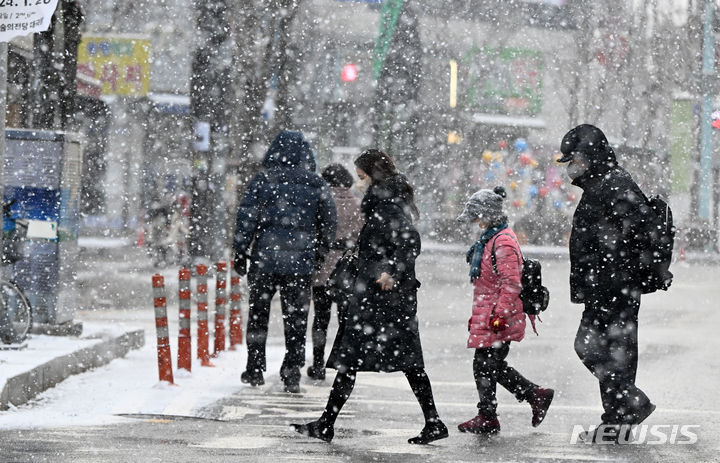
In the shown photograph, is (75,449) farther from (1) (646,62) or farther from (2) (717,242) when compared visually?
(1) (646,62)

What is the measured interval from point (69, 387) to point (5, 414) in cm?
163

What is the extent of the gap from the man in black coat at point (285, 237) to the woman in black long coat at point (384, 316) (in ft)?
7.40

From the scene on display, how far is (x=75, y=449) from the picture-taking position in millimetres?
6594

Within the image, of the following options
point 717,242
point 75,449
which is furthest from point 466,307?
point 717,242

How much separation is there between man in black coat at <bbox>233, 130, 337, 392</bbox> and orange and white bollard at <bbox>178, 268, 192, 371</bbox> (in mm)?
648

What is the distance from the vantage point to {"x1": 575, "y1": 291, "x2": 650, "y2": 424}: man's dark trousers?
7293 mm

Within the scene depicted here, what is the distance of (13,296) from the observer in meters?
11.1

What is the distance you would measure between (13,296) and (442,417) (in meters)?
4.40

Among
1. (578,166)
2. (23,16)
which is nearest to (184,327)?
(23,16)

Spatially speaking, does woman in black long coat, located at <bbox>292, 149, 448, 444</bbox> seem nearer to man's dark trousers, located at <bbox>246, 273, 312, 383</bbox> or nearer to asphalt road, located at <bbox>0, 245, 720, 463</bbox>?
asphalt road, located at <bbox>0, 245, 720, 463</bbox>

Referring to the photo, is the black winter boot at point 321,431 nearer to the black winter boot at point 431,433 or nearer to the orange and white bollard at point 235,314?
the black winter boot at point 431,433

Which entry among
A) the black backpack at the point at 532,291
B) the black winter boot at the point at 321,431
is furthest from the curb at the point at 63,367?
the black backpack at the point at 532,291

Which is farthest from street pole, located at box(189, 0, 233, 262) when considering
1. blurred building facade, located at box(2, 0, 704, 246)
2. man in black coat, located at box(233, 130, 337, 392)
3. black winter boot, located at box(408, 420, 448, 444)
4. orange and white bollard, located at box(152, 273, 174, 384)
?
blurred building facade, located at box(2, 0, 704, 246)

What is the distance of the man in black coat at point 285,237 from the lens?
9.50 m
